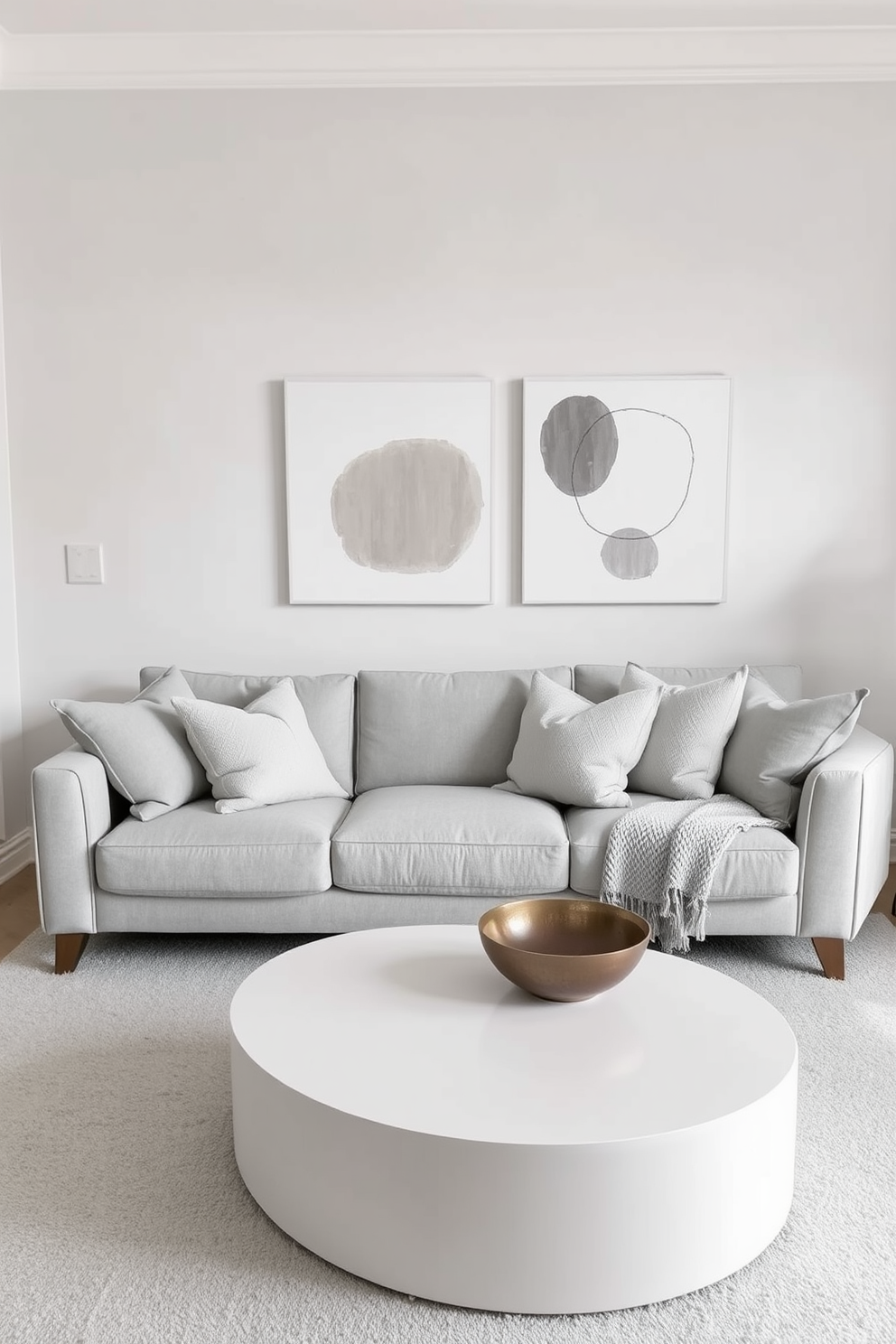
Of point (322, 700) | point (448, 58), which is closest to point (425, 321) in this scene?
point (448, 58)

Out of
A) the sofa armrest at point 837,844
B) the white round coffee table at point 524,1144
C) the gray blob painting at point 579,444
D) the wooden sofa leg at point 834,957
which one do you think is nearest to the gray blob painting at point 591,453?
the gray blob painting at point 579,444

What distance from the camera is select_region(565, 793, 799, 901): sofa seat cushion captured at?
2.83 metres

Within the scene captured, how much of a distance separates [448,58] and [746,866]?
2881mm

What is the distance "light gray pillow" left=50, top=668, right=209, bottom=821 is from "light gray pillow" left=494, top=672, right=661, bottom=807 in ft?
3.42

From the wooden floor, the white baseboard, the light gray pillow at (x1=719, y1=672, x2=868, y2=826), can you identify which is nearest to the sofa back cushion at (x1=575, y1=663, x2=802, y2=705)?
the light gray pillow at (x1=719, y1=672, x2=868, y2=826)

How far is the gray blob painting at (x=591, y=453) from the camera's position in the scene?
370 centimetres

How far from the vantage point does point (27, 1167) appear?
199cm

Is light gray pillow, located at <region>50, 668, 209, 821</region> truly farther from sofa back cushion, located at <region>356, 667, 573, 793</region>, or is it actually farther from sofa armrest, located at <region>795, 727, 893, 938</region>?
sofa armrest, located at <region>795, 727, 893, 938</region>

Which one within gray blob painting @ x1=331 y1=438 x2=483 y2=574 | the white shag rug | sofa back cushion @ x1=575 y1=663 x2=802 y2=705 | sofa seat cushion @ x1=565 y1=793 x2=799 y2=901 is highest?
gray blob painting @ x1=331 y1=438 x2=483 y2=574

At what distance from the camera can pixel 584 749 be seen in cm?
312

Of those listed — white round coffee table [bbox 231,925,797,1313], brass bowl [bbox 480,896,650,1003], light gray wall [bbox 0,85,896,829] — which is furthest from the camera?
light gray wall [bbox 0,85,896,829]

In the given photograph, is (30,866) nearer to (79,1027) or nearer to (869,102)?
(79,1027)

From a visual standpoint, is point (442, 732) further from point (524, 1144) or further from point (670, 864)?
point (524, 1144)

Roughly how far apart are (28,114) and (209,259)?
0.80 metres
